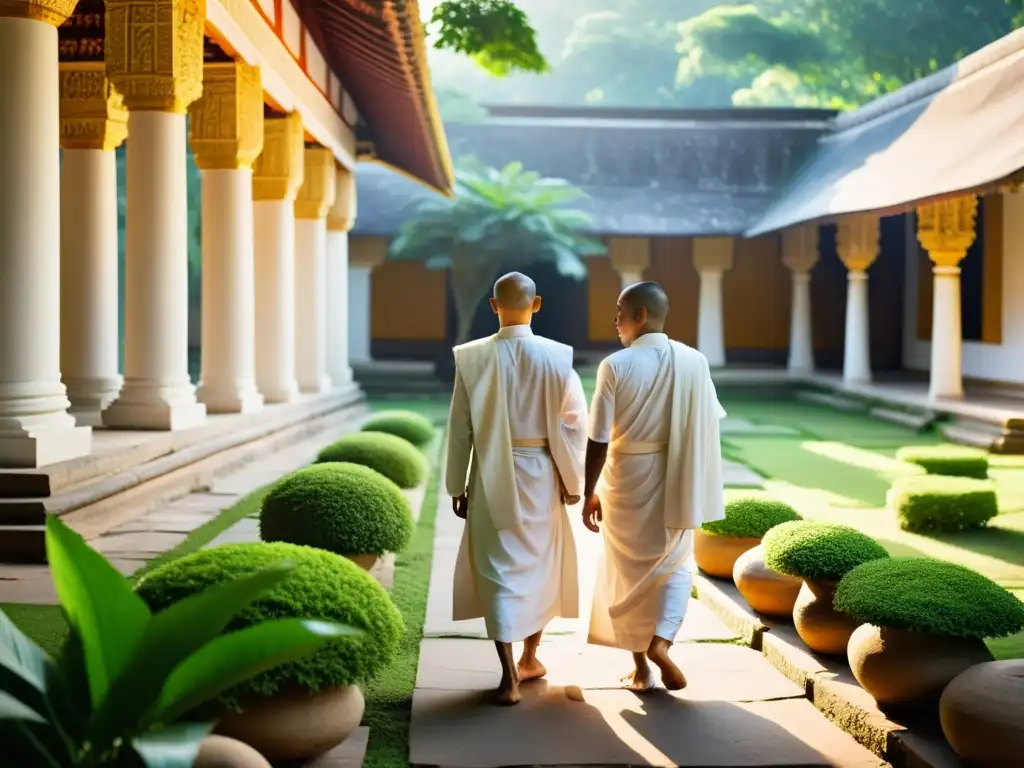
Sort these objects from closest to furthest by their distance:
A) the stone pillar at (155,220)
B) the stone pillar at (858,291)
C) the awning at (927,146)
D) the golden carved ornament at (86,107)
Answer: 1. the stone pillar at (155,220)
2. the golden carved ornament at (86,107)
3. the awning at (927,146)
4. the stone pillar at (858,291)

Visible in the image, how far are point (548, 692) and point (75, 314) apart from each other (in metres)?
8.53

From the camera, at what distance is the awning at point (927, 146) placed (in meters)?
13.9

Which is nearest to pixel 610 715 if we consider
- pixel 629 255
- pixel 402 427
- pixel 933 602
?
pixel 933 602

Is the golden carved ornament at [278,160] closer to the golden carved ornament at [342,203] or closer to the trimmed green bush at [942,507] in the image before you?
the golden carved ornament at [342,203]

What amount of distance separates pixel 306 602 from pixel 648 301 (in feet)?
6.05

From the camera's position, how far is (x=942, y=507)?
8492 mm

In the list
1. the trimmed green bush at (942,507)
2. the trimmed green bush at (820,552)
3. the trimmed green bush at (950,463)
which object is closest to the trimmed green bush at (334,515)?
the trimmed green bush at (820,552)

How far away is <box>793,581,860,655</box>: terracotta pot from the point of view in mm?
4711

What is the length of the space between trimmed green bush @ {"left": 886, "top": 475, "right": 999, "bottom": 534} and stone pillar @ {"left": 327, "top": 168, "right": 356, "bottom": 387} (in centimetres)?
1136

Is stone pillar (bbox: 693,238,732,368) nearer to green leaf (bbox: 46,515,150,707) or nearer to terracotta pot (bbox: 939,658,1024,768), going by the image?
terracotta pot (bbox: 939,658,1024,768)

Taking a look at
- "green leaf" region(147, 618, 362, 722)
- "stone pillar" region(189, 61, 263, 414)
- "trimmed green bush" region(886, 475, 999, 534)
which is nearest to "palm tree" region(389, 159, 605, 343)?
"stone pillar" region(189, 61, 263, 414)

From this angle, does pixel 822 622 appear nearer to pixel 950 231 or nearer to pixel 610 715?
pixel 610 715

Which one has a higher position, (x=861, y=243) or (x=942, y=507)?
(x=861, y=243)

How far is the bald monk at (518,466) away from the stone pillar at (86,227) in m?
7.84
